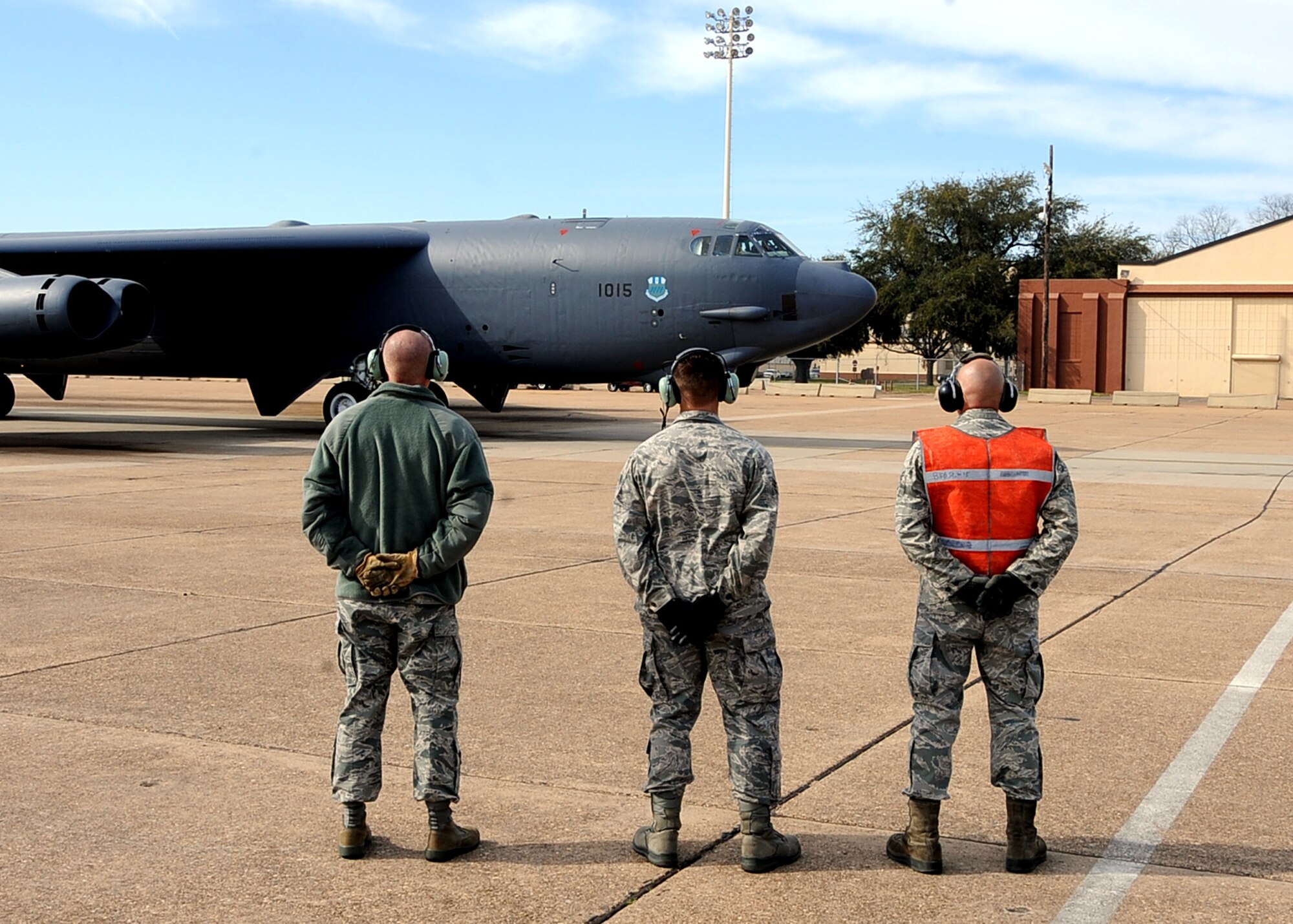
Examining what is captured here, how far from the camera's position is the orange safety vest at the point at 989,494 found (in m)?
4.83

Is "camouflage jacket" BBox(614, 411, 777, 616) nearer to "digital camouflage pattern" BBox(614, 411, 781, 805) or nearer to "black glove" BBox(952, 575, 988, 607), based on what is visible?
"digital camouflage pattern" BBox(614, 411, 781, 805)

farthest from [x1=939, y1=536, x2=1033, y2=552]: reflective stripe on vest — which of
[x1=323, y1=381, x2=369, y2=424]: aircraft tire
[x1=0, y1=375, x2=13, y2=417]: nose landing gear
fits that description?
[x1=0, y1=375, x2=13, y2=417]: nose landing gear

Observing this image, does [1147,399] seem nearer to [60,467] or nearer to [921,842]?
[60,467]

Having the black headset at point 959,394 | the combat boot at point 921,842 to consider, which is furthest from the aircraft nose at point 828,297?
the combat boot at point 921,842

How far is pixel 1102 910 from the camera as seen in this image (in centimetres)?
420

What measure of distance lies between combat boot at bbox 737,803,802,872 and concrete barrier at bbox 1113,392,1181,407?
4795cm

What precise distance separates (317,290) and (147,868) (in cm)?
2217

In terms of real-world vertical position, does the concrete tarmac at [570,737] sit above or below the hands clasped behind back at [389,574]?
below

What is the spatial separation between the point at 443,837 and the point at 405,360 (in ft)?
5.46

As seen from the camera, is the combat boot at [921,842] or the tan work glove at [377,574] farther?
the tan work glove at [377,574]

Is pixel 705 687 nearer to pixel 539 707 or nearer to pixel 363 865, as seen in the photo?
pixel 539 707

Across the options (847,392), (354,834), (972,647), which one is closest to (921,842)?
(972,647)

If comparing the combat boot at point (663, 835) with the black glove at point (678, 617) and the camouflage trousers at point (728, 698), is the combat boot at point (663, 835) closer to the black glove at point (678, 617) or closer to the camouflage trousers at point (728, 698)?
the camouflage trousers at point (728, 698)

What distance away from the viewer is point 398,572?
471 cm
